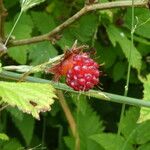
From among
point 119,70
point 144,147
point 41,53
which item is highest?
point 41,53

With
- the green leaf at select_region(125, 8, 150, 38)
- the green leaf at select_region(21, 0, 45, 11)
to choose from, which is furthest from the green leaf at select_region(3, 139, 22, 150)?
the green leaf at select_region(21, 0, 45, 11)

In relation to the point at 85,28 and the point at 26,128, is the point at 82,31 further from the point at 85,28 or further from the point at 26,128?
the point at 26,128

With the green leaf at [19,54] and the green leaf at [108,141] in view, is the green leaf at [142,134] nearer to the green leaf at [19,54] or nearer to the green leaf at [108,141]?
the green leaf at [108,141]

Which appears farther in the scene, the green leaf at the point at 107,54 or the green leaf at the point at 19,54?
the green leaf at the point at 107,54

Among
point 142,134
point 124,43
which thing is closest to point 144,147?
point 142,134

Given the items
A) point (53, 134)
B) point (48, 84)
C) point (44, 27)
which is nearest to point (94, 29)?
point (44, 27)

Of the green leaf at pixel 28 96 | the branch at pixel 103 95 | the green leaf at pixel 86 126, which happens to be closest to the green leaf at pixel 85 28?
the green leaf at pixel 86 126

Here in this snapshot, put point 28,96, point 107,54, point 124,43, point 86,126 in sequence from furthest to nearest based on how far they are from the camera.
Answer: point 107,54, point 86,126, point 124,43, point 28,96
